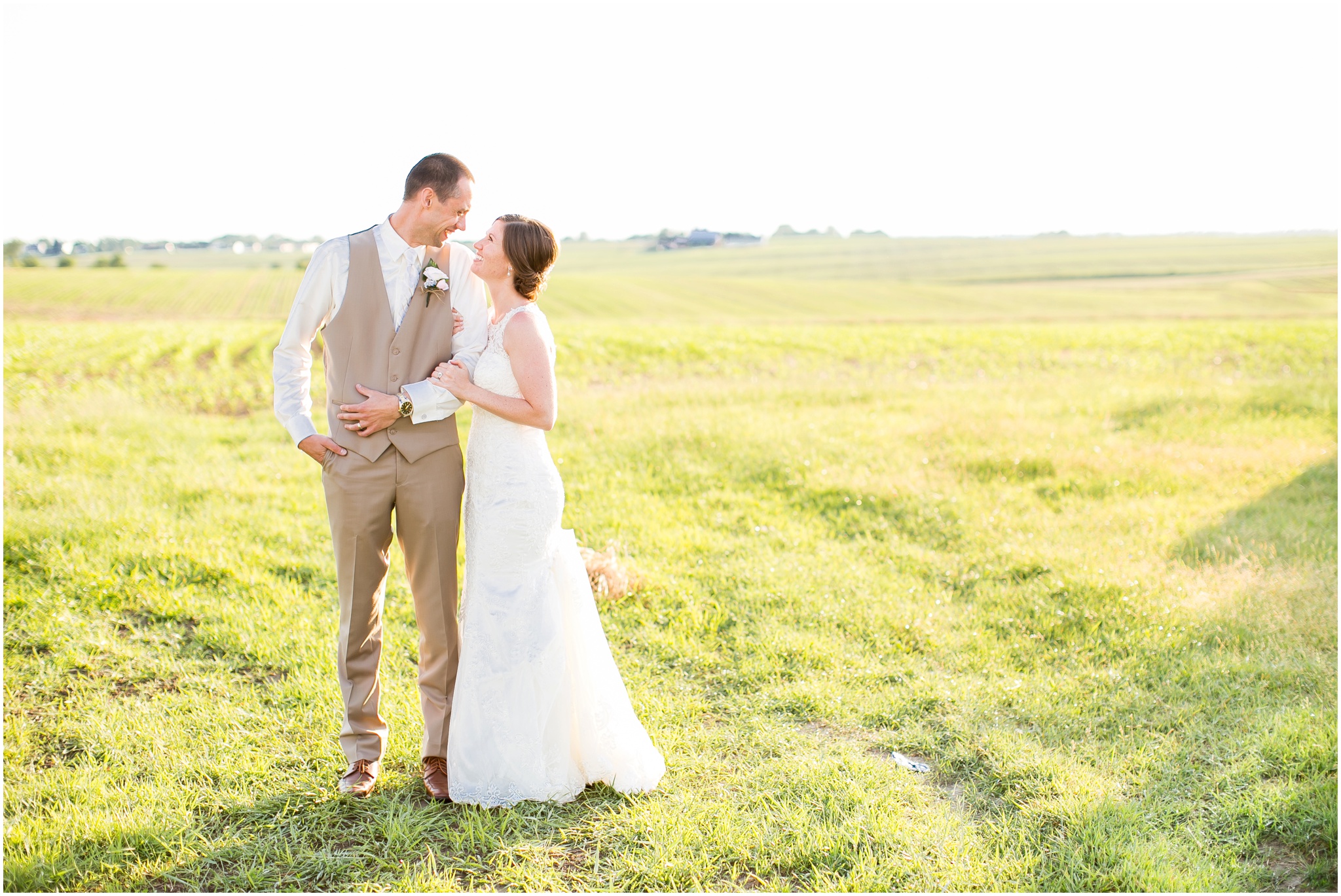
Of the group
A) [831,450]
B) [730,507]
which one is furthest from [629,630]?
[831,450]

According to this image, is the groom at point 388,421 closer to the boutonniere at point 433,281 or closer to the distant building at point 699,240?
the boutonniere at point 433,281

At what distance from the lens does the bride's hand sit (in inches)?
162

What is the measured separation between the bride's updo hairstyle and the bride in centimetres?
1

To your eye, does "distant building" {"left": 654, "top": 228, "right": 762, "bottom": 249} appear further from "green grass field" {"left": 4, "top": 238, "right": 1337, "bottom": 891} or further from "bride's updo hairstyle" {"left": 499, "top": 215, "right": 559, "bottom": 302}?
"bride's updo hairstyle" {"left": 499, "top": 215, "right": 559, "bottom": 302}

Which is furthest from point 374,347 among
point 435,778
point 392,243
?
point 435,778

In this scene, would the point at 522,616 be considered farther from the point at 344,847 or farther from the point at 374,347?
the point at 374,347

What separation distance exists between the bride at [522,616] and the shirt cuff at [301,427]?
701 millimetres

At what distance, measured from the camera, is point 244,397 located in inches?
685

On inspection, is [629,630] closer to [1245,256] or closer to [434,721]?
[434,721]

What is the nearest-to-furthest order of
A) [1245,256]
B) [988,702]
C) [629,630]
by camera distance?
[988,702]
[629,630]
[1245,256]

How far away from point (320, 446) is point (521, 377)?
1.04 metres

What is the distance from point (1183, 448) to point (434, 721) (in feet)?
36.8

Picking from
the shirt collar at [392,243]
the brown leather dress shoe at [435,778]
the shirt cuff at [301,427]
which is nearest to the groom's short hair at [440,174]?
the shirt collar at [392,243]

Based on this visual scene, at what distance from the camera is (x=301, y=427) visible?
167 inches
